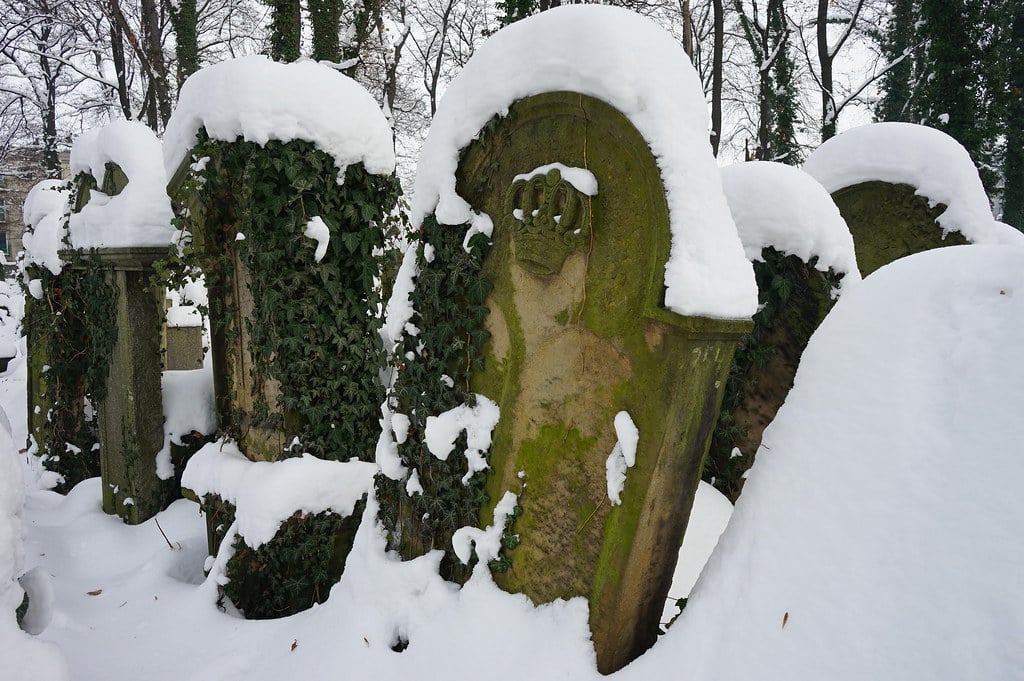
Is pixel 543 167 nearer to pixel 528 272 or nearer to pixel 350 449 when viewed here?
pixel 528 272

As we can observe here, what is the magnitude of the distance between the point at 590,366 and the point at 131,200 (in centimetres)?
454

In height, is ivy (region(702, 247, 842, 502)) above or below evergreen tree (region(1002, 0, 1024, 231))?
below

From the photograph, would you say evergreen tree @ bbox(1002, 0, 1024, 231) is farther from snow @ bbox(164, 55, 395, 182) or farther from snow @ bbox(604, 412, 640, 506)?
snow @ bbox(604, 412, 640, 506)

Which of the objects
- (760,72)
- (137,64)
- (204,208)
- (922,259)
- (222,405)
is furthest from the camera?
(137,64)

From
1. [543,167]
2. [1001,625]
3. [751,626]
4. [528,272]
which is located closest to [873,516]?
[1001,625]

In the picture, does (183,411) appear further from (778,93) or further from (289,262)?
(778,93)

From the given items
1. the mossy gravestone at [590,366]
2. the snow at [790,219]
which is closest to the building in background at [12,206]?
the mossy gravestone at [590,366]

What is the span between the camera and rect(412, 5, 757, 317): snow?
6.21ft

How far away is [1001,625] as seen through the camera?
4.40 feet

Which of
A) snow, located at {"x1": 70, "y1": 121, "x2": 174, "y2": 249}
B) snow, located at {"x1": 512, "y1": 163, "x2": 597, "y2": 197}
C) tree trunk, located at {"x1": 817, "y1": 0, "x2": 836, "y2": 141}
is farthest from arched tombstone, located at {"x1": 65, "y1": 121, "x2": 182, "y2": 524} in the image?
tree trunk, located at {"x1": 817, "y1": 0, "x2": 836, "y2": 141}

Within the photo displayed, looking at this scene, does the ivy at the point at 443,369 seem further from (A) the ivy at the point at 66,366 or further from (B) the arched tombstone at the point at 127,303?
(A) the ivy at the point at 66,366

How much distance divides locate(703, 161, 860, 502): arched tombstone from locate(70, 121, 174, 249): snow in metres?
4.60

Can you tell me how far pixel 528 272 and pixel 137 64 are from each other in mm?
19963

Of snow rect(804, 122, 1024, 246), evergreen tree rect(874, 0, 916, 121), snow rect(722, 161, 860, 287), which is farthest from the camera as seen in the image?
evergreen tree rect(874, 0, 916, 121)
